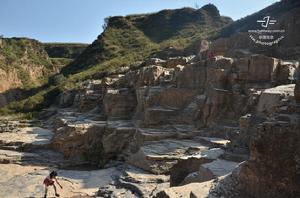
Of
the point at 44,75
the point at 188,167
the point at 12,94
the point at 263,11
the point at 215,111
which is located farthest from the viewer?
the point at 44,75

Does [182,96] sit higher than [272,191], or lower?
higher

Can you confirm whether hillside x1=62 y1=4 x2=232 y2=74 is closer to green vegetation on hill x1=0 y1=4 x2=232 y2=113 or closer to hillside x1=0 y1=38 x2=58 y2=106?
green vegetation on hill x1=0 y1=4 x2=232 y2=113

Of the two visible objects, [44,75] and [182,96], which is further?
[44,75]

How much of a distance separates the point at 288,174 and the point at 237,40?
23.2m

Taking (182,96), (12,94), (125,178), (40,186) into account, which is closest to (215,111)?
(182,96)

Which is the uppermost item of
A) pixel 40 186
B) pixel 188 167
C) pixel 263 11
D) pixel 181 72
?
pixel 263 11

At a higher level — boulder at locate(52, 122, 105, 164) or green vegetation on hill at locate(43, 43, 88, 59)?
green vegetation on hill at locate(43, 43, 88, 59)

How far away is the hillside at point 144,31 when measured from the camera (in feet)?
211

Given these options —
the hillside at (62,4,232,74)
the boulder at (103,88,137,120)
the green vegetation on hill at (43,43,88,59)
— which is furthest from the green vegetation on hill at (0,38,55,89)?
the boulder at (103,88,137,120)

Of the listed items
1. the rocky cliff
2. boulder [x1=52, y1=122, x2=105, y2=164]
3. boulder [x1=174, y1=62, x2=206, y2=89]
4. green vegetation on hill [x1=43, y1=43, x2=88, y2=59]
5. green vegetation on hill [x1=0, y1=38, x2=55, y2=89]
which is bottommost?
boulder [x1=52, y1=122, x2=105, y2=164]

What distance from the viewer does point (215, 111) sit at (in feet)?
65.1

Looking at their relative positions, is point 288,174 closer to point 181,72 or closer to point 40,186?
point 40,186

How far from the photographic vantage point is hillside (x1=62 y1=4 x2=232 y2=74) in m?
64.4
